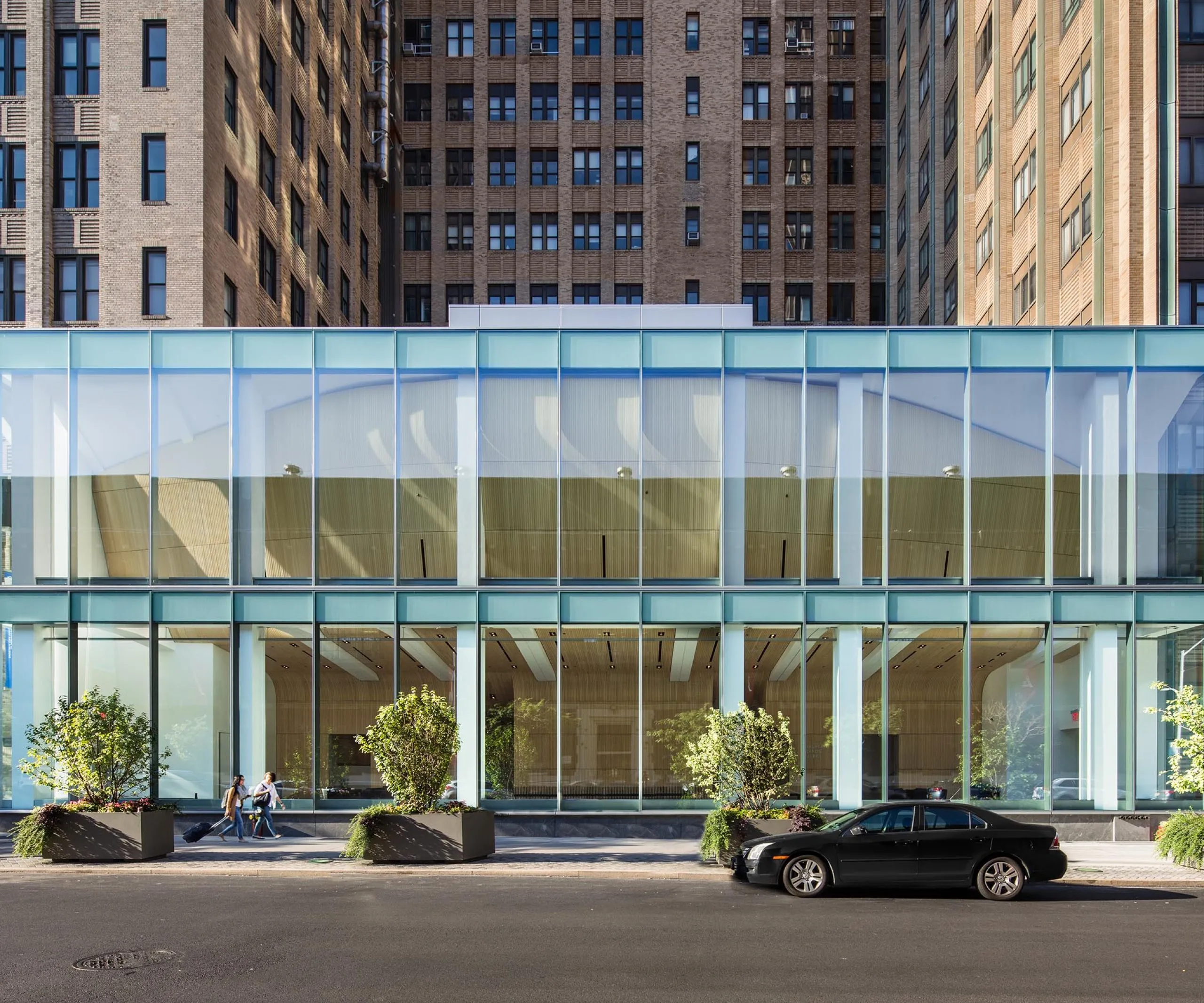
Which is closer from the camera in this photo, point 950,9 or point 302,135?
point 302,135

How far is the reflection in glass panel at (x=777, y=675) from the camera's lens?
2694 centimetres

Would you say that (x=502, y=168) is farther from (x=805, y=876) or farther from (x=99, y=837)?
(x=805, y=876)

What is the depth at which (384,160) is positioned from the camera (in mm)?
60656

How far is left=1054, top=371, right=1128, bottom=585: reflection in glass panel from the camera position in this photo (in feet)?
89.0

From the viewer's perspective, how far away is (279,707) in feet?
88.7

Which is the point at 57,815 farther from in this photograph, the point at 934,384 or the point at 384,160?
the point at 384,160

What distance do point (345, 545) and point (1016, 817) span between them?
15152mm

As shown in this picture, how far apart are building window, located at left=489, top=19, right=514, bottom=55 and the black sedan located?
55.7 metres

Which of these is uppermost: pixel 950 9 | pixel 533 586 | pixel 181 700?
pixel 950 9

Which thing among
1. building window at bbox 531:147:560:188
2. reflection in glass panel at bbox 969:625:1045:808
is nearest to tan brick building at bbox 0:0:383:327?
reflection in glass panel at bbox 969:625:1045:808

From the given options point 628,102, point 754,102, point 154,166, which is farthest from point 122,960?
point 754,102

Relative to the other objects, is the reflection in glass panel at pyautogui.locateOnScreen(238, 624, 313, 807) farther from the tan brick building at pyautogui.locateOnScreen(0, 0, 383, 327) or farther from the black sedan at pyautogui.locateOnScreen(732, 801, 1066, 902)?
the black sedan at pyautogui.locateOnScreen(732, 801, 1066, 902)

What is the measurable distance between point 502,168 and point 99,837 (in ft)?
161

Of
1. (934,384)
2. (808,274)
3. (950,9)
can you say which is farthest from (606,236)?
(934,384)
